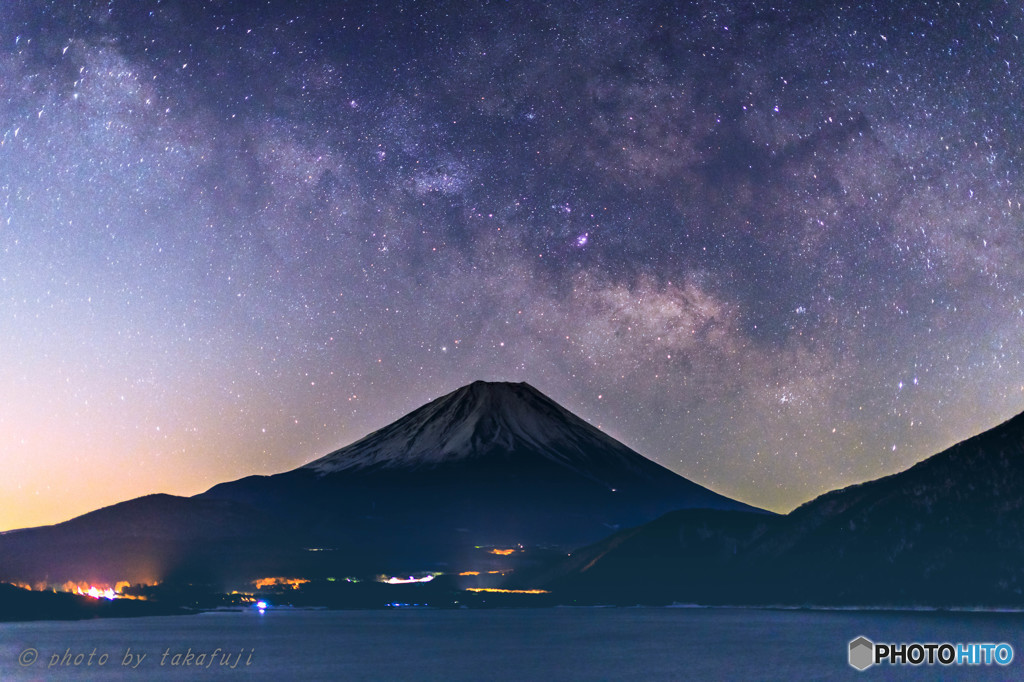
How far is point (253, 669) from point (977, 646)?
11128 cm

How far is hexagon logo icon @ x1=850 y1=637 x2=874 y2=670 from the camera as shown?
144288 millimetres

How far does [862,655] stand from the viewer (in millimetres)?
158500

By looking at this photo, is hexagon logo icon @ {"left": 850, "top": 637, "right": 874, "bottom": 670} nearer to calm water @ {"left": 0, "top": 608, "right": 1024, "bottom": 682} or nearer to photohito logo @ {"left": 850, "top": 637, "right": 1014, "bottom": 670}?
photohito logo @ {"left": 850, "top": 637, "right": 1014, "bottom": 670}

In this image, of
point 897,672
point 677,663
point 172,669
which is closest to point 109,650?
point 172,669

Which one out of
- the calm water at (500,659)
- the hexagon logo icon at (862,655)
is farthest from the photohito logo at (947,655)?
the calm water at (500,659)

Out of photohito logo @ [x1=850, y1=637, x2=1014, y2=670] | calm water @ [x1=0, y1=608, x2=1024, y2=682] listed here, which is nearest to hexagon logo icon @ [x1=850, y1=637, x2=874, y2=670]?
photohito logo @ [x1=850, y1=637, x2=1014, y2=670]

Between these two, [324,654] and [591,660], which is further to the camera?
[324,654]

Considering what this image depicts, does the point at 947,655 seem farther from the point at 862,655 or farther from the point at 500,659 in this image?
the point at 500,659

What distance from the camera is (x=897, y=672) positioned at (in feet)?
430

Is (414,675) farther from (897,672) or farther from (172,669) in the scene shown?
(897,672)

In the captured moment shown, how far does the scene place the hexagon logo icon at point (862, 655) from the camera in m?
144

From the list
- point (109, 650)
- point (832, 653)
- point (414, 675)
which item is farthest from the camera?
point (109, 650)

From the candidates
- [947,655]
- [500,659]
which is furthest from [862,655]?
[500,659]

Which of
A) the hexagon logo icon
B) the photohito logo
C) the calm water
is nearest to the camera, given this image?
the calm water
